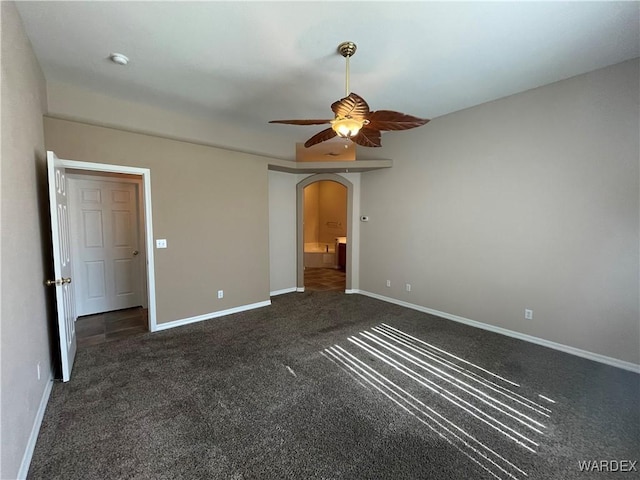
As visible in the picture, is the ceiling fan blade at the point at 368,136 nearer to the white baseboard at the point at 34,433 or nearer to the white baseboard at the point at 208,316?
the white baseboard at the point at 208,316

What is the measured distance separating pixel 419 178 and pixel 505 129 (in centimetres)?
130

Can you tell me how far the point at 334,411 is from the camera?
2193 mm

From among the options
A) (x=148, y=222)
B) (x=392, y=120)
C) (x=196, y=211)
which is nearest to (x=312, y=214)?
(x=196, y=211)

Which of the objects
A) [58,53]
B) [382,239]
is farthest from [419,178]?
[58,53]

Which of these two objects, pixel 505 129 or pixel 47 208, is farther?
pixel 505 129

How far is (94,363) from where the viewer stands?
290cm

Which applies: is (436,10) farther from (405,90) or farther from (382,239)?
(382,239)

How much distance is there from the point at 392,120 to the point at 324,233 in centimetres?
727

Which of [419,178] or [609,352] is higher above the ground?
[419,178]

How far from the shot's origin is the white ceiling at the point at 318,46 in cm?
205

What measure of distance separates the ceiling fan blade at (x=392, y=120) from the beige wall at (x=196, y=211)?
104 inches

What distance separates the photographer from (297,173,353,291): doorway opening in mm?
5715

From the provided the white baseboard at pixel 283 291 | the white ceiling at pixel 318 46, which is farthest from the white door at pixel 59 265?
the white baseboard at pixel 283 291
